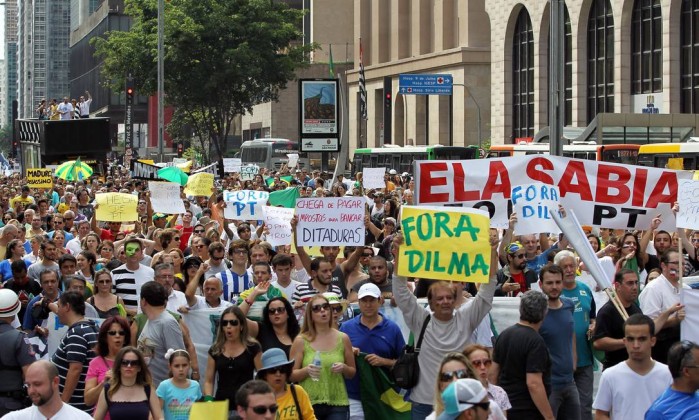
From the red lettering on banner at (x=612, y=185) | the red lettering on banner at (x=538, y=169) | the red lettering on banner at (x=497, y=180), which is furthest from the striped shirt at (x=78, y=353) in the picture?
the red lettering on banner at (x=612, y=185)

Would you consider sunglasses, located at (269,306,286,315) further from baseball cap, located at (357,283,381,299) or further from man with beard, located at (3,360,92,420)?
man with beard, located at (3,360,92,420)

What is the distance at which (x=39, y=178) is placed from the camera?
28.5 meters

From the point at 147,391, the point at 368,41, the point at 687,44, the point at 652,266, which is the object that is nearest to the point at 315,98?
the point at 652,266

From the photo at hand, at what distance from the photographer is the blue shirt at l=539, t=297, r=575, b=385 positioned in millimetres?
9555

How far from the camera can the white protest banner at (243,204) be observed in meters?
18.7

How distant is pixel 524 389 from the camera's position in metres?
8.81

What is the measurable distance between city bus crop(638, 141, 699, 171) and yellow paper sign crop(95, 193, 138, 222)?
1634 centimetres

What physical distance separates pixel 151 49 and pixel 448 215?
5259 cm

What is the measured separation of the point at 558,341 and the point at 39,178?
67.3 ft

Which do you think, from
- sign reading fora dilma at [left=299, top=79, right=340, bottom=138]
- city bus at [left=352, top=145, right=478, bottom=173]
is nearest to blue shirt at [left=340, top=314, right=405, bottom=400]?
sign reading fora dilma at [left=299, top=79, right=340, bottom=138]

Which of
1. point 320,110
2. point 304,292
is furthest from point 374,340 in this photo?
point 320,110

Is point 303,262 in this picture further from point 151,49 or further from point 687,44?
point 151,49

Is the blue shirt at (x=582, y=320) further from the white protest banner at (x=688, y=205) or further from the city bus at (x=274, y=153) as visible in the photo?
the city bus at (x=274, y=153)

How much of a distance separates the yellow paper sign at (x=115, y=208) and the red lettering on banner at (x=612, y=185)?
735cm
